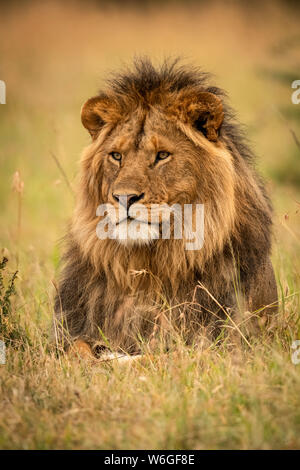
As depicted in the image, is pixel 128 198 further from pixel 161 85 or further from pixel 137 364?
pixel 137 364

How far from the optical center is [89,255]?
4828mm

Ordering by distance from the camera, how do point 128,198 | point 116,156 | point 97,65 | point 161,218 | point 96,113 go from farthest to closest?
point 97,65 < point 96,113 < point 116,156 < point 161,218 < point 128,198

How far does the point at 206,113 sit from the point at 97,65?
1492cm

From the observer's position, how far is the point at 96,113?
4.83 meters

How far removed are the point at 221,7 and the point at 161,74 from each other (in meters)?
13.0

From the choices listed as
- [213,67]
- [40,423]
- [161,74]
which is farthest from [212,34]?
[40,423]

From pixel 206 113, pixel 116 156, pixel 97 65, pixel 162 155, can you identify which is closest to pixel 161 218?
pixel 162 155

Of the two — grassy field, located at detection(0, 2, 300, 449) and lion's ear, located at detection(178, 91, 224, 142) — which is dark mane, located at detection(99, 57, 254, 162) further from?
grassy field, located at detection(0, 2, 300, 449)

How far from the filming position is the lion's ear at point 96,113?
477cm

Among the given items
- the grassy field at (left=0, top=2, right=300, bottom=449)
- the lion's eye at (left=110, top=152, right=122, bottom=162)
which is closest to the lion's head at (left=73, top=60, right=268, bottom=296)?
the lion's eye at (left=110, top=152, right=122, bottom=162)

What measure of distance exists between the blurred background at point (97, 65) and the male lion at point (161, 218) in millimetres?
6393

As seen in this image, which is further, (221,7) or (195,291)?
(221,7)
